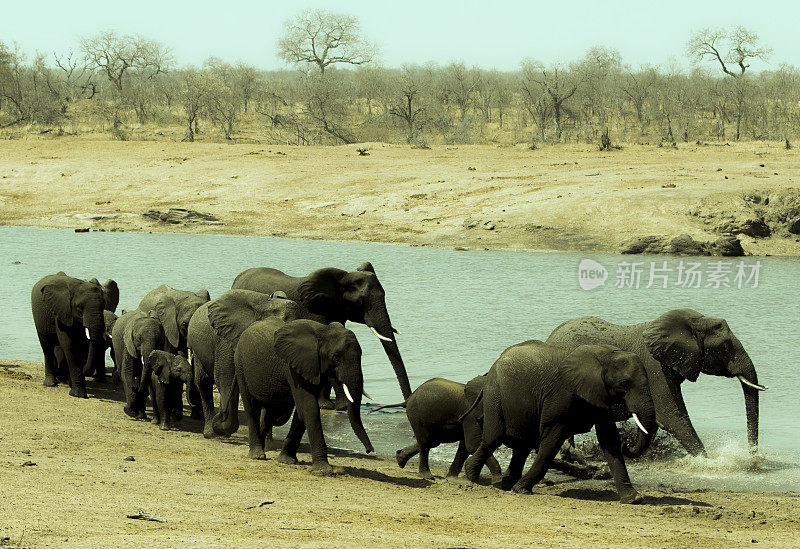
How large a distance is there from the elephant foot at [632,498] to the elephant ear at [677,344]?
70.5 inches

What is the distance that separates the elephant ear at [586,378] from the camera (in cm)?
821

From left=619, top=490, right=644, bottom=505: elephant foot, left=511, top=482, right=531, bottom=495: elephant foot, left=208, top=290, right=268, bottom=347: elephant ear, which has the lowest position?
left=511, top=482, right=531, bottom=495: elephant foot

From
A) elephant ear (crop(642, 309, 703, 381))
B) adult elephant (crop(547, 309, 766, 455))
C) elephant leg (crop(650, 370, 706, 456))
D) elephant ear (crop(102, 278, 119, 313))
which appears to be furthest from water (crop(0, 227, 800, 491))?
elephant ear (crop(102, 278, 119, 313))

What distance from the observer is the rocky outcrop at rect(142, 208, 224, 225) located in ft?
94.1

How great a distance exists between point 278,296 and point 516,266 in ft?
39.0

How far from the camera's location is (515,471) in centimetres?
873

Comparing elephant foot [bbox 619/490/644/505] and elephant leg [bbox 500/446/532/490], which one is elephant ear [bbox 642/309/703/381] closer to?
elephant leg [bbox 500/446/532/490]

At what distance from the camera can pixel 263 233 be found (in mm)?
27609

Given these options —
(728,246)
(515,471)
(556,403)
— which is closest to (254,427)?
(515,471)

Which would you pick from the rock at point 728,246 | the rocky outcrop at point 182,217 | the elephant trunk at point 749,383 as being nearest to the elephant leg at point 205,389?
the elephant trunk at point 749,383

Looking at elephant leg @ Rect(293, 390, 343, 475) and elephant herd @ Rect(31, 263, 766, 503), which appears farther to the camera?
elephant leg @ Rect(293, 390, 343, 475)

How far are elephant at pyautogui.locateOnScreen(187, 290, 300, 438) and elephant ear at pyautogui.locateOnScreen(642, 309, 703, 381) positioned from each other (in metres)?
3.08

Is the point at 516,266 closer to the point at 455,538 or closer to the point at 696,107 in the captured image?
the point at 455,538

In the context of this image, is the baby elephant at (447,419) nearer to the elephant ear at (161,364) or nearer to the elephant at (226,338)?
the elephant at (226,338)
